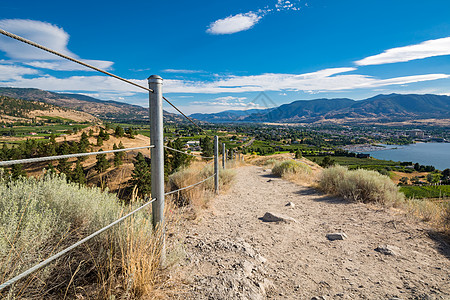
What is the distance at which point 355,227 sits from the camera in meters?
4.25

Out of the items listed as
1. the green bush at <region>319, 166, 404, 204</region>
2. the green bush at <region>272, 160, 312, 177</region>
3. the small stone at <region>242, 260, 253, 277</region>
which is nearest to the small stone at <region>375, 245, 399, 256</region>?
the small stone at <region>242, 260, 253, 277</region>

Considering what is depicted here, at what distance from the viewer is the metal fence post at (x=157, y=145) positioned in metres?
2.11

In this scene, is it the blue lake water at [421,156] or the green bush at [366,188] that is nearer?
the green bush at [366,188]

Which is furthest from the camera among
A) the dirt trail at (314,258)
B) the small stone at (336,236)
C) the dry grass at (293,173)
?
the dry grass at (293,173)

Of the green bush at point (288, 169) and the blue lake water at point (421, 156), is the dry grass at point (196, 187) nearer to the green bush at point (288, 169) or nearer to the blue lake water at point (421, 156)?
the green bush at point (288, 169)

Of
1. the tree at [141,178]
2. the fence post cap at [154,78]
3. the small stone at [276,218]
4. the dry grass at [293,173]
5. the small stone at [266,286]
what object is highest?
the fence post cap at [154,78]

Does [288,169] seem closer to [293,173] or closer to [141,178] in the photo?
[293,173]

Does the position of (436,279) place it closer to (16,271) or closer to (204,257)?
(204,257)

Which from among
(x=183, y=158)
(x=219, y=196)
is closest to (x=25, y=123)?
(x=183, y=158)

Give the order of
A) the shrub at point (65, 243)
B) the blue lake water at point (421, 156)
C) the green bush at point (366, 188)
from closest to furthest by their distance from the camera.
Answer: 1. the shrub at point (65, 243)
2. the green bush at point (366, 188)
3. the blue lake water at point (421, 156)

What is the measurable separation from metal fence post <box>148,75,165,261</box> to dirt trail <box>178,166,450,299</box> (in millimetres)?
734

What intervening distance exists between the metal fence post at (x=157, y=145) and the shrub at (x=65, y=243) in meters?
0.15

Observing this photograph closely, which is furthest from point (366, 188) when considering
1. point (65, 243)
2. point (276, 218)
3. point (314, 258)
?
point (65, 243)

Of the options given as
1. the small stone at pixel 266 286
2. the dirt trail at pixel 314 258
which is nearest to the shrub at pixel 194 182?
the dirt trail at pixel 314 258
